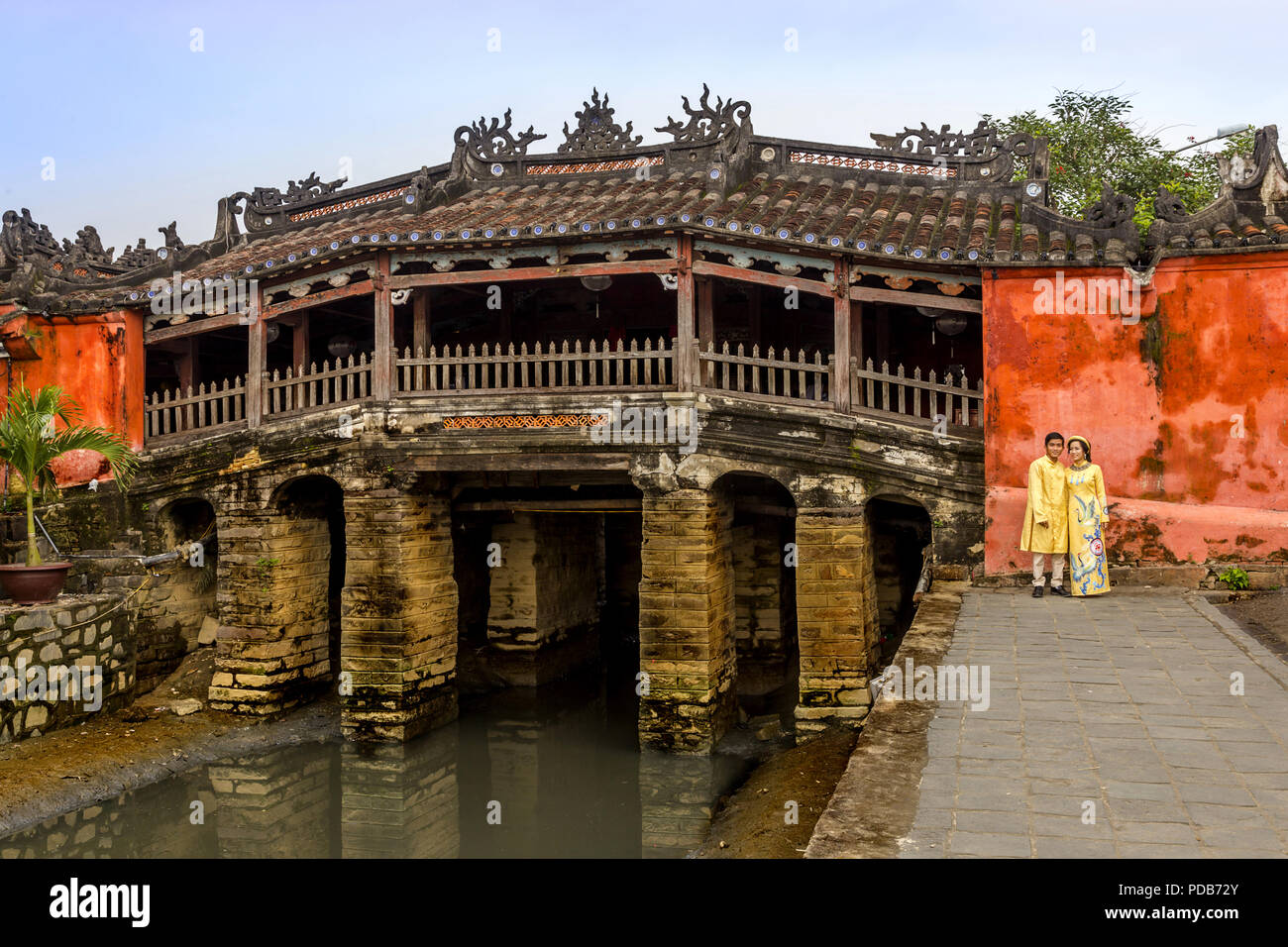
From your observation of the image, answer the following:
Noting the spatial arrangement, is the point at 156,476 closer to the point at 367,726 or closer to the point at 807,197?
the point at 367,726

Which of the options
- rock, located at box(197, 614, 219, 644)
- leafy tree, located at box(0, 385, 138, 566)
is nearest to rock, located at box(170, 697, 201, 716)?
rock, located at box(197, 614, 219, 644)

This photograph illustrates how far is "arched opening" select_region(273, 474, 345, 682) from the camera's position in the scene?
13.7 m

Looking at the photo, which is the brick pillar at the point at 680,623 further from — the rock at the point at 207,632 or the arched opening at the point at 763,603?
the rock at the point at 207,632

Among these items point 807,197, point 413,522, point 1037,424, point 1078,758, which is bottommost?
point 1078,758

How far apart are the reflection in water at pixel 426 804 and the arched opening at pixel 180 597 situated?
268 cm

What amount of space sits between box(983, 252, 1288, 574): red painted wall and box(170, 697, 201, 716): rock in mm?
10149

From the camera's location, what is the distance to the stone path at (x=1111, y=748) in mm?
4422

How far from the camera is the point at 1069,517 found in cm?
988

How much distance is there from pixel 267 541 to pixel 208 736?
8.26 feet

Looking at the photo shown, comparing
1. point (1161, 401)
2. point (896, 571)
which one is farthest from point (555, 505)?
point (1161, 401)

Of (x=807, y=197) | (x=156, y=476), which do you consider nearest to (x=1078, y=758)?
(x=807, y=197)

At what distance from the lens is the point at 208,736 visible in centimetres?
1295

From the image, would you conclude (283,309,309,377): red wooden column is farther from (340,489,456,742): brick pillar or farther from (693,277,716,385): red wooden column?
(693,277,716,385): red wooden column

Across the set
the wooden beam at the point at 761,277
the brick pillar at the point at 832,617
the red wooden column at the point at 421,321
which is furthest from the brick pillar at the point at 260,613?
the brick pillar at the point at 832,617
